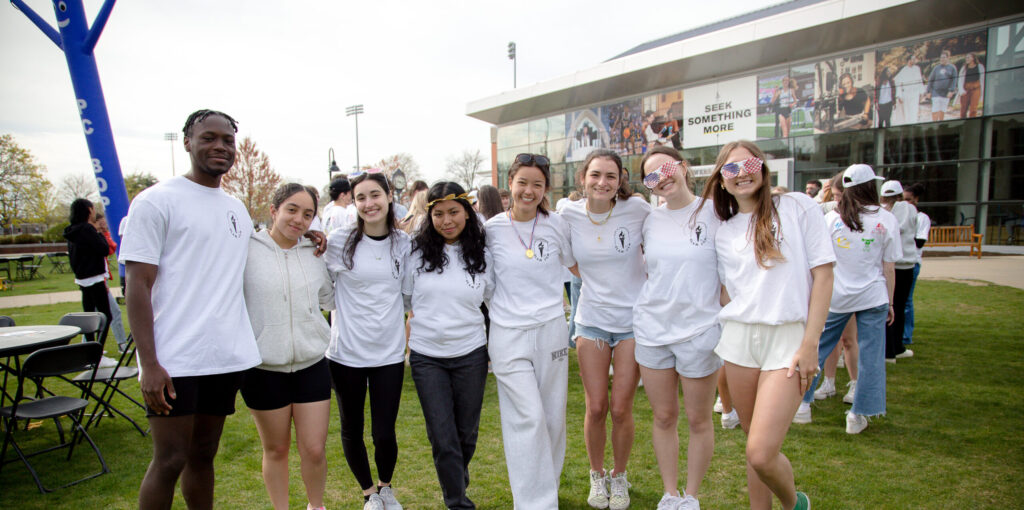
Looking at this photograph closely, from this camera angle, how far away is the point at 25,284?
1797 cm

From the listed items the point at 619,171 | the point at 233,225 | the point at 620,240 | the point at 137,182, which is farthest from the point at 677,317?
the point at 137,182

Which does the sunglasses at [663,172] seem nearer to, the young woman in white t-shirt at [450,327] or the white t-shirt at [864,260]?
the young woman in white t-shirt at [450,327]

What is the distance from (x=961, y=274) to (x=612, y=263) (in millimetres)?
15275

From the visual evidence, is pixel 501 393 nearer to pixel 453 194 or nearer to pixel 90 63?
pixel 453 194

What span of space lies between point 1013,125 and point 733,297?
870 inches

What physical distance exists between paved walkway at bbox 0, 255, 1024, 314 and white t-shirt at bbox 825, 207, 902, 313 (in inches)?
409

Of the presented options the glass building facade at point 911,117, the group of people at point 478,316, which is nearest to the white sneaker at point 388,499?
the group of people at point 478,316

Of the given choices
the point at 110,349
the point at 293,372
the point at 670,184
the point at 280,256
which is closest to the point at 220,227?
the point at 280,256

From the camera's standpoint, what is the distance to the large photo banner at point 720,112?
23.0 m

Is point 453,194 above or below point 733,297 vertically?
above

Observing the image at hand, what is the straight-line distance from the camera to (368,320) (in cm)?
295

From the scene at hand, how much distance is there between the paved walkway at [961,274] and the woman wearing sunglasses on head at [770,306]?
Answer: 13.0 metres

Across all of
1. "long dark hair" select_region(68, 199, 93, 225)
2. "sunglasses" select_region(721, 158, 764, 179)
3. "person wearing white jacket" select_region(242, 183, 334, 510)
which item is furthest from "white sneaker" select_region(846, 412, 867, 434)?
"long dark hair" select_region(68, 199, 93, 225)

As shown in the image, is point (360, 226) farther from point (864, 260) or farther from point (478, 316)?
point (864, 260)
